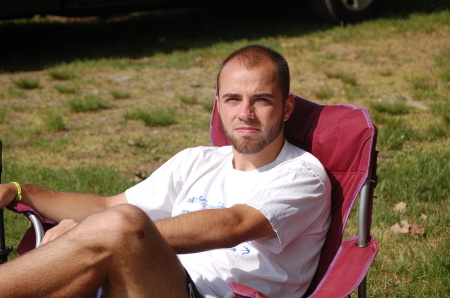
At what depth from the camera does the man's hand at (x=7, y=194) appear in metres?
2.90

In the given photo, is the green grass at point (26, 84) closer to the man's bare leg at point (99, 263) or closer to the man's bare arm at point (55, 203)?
the man's bare arm at point (55, 203)

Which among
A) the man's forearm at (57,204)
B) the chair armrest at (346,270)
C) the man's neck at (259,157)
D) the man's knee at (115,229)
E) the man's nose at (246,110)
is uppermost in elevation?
the man's nose at (246,110)

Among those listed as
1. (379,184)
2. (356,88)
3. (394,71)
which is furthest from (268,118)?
(394,71)

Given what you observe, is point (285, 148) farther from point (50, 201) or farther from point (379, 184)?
point (379, 184)

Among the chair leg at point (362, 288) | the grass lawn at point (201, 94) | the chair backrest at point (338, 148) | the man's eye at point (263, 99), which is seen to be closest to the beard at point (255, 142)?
the man's eye at point (263, 99)

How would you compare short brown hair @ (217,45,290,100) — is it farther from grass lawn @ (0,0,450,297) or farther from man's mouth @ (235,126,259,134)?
grass lawn @ (0,0,450,297)

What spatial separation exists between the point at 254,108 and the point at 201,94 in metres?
4.27

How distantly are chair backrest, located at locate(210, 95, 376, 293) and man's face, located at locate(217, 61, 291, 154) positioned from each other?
0.25 metres

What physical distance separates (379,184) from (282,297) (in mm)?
2094

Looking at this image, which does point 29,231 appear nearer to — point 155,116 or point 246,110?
point 246,110

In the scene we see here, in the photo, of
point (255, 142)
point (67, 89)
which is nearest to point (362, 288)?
point (255, 142)

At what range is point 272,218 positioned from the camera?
2533mm

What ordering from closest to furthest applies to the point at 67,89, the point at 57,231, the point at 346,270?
1. the point at 346,270
2. the point at 57,231
3. the point at 67,89

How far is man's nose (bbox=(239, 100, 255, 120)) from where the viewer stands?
2820 millimetres
